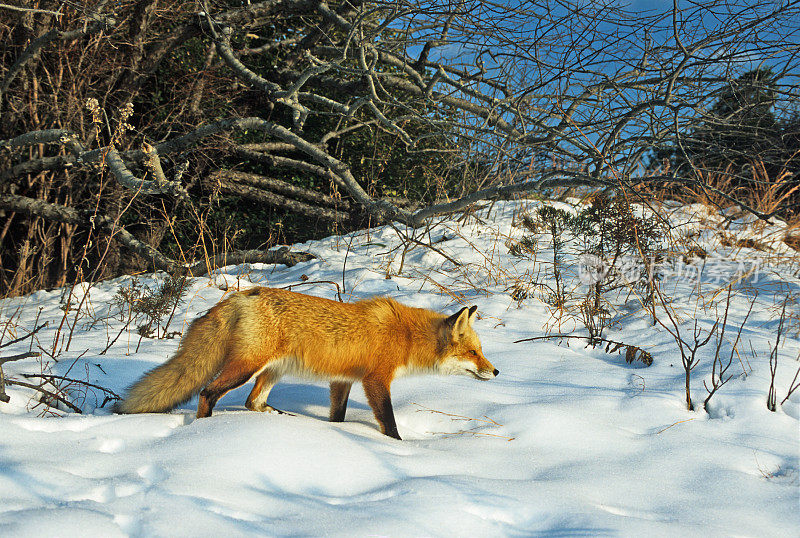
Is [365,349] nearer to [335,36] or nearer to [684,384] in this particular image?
[684,384]

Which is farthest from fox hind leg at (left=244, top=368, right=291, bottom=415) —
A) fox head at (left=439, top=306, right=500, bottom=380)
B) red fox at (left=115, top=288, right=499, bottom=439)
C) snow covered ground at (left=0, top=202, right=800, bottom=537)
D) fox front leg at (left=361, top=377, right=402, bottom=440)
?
fox head at (left=439, top=306, right=500, bottom=380)

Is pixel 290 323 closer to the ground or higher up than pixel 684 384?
higher up

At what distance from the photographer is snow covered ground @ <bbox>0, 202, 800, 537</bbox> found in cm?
223

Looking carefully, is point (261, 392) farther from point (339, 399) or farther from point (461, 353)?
point (461, 353)

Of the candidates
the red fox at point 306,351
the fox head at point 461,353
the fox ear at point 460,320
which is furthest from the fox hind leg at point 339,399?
the fox ear at point 460,320

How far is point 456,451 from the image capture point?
3275mm

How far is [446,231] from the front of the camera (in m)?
9.38

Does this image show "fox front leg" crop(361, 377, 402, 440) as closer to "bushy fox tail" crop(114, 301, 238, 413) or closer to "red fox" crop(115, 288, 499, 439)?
"red fox" crop(115, 288, 499, 439)

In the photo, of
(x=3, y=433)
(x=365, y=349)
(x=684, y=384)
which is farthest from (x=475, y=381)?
(x=3, y=433)

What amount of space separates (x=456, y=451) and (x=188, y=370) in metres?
1.78

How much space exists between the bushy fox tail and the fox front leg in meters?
1.00

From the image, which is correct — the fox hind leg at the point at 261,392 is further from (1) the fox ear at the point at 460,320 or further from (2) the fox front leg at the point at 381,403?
(1) the fox ear at the point at 460,320

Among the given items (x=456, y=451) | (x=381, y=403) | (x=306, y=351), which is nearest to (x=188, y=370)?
(x=306, y=351)

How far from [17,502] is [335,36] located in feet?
33.5
